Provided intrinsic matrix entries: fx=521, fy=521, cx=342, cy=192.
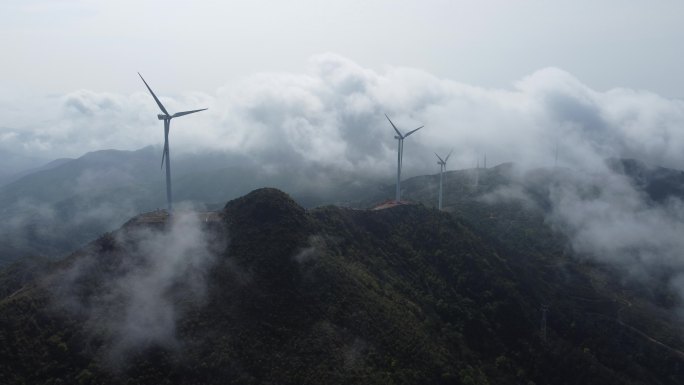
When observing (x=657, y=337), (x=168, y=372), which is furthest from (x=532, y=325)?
(x=168, y=372)

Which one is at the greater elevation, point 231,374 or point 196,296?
point 196,296

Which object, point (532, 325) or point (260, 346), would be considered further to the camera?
point (532, 325)

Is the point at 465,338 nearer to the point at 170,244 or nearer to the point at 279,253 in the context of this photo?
the point at 279,253

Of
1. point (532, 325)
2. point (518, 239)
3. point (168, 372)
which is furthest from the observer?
point (518, 239)

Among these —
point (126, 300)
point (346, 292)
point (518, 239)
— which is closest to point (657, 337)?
point (518, 239)

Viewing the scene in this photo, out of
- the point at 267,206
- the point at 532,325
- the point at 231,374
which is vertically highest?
the point at 267,206

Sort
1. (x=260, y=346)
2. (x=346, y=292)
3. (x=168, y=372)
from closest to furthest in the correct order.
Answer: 1. (x=168, y=372)
2. (x=260, y=346)
3. (x=346, y=292)

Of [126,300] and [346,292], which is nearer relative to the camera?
[126,300]

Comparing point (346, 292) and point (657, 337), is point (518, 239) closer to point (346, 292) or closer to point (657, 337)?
point (657, 337)

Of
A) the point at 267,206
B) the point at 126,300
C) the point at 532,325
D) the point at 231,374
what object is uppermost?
the point at 267,206
